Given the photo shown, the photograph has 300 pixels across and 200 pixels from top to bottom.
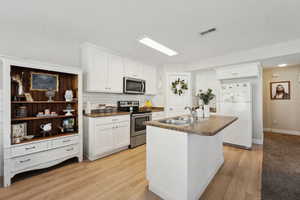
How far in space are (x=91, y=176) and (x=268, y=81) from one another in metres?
6.23

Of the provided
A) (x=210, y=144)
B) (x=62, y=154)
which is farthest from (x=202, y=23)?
(x=62, y=154)

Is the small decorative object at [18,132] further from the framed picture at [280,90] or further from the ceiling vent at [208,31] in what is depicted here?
the framed picture at [280,90]

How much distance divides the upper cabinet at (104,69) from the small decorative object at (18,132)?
1.25m

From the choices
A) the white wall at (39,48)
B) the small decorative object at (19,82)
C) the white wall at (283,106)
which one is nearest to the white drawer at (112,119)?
the small decorative object at (19,82)

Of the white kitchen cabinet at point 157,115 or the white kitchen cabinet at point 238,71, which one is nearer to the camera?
the white kitchen cabinet at point 238,71

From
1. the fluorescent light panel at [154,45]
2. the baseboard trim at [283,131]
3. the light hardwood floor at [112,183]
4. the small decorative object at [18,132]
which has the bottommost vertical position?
the light hardwood floor at [112,183]

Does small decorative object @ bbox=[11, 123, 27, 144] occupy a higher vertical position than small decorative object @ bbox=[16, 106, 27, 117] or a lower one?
lower

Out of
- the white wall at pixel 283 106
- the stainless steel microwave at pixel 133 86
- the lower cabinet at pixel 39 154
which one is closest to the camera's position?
the lower cabinet at pixel 39 154

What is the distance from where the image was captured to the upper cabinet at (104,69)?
2943 mm

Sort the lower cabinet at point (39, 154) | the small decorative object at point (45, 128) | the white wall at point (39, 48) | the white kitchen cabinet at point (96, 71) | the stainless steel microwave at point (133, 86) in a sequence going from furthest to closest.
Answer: the stainless steel microwave at point (133, 86) → the white kitchen cabinet at point (96, 71) → the small decorative object at point (45, 128) → the white wall at point (39, 48) → the lower cabinet at point (39, 154)

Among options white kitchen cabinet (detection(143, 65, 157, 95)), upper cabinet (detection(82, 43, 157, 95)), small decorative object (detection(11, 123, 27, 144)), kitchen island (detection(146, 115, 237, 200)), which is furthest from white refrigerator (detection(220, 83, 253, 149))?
small decorative object (detection(11, 123, 27, 144))

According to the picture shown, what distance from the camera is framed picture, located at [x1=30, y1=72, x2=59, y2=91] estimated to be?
7.63ft

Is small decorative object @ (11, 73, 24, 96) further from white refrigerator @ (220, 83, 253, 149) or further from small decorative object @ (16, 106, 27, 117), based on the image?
white refrigerator @ (220, 83, 253, 149)

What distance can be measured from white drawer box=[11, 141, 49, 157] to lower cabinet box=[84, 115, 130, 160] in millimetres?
722
